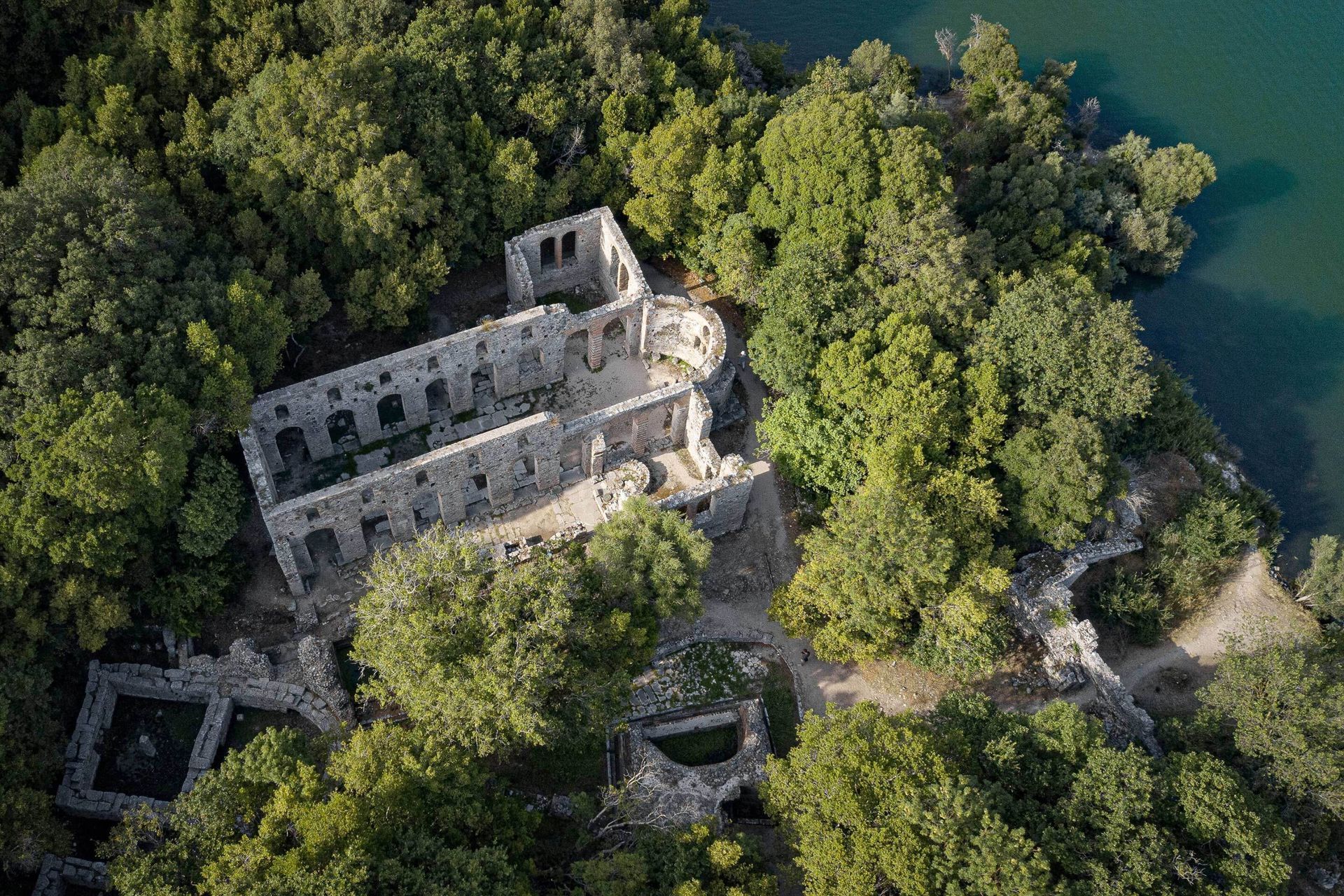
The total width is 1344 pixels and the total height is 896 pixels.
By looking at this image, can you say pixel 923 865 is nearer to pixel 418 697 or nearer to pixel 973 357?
pixel 418 697

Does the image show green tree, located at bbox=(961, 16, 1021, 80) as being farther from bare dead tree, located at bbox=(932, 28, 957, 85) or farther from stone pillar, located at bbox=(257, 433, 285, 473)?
stone pillar, located at bbox=(257, 433, 285, 473)

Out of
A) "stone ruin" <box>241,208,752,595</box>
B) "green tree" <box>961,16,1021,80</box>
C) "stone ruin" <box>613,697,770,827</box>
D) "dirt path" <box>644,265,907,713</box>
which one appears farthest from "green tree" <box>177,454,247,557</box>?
"green tree" <box>961,16,1021,80</box>

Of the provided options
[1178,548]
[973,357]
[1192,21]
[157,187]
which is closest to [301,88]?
[157,187]

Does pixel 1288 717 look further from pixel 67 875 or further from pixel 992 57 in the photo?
pixel 67 875

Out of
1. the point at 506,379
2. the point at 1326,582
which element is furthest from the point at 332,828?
the point at 1326,582

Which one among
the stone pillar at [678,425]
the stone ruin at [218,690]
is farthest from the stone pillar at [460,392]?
the stone ruin at [218,690]
